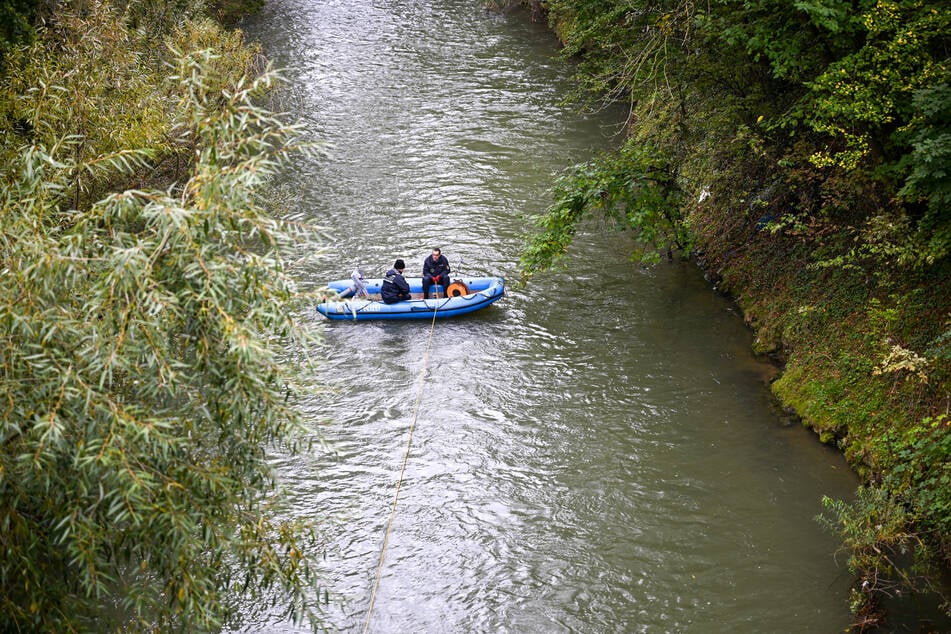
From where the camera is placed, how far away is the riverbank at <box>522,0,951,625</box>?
9328 millimetres

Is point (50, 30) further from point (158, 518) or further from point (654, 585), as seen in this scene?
point (654, 585)

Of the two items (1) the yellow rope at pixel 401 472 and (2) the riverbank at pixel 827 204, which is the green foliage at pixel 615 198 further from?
(1) the yellow rope at pixel 401 472

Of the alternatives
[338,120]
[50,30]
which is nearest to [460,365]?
[50,30]

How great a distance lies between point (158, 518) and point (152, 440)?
0.57 meters

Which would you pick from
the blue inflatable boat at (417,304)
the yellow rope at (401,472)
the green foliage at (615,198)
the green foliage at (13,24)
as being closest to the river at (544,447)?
the yellow rope at (401,472)

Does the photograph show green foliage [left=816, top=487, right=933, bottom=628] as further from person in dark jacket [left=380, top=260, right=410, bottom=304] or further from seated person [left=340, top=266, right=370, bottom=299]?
seated person [left=340, top=266, right=370, bottom=299]

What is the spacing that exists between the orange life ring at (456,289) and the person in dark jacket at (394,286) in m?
0.80

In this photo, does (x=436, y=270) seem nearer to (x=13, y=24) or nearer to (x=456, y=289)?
(x=456, y=289)

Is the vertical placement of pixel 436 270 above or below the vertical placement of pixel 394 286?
above

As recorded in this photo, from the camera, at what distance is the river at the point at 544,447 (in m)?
9.02

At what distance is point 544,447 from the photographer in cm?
1140

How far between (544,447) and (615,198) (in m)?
4.76

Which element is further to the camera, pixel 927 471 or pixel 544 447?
pixel 544 447

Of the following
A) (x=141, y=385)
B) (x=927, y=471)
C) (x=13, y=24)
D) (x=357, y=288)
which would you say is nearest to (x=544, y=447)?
(x=927, y=471)
